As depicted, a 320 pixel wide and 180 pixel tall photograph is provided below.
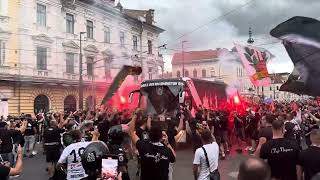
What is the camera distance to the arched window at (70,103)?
37.5 metres

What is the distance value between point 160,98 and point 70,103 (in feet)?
61.3

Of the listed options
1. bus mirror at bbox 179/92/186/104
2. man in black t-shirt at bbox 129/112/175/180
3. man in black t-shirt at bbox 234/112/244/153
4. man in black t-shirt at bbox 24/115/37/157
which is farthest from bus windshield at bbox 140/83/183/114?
man in black t-shirt at bbox 129/112/175/180

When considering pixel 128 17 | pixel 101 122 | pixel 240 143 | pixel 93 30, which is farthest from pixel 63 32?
pixel 101 122

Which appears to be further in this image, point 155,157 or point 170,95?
point 170,95

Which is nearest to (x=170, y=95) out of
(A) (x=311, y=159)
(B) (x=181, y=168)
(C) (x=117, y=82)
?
(C) (x=117, y=82)

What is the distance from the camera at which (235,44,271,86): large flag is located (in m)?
17.1

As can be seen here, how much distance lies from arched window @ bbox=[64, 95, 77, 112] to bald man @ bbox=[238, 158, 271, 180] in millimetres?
34529

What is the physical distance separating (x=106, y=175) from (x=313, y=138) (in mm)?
2620

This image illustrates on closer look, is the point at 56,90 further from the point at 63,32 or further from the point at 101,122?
the point at 101,122

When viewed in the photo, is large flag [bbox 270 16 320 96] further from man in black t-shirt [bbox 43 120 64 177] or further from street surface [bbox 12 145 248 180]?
man in black t-shirt [bbox 43 120 64 177]

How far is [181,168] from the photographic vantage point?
13711mm

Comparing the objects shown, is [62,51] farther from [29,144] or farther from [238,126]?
[238,126]

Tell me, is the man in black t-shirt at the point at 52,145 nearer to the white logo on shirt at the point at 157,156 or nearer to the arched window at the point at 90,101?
the white logo on shirt at the point at 157,156

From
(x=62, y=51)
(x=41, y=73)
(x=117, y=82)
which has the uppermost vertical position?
(x=62, y=51)
